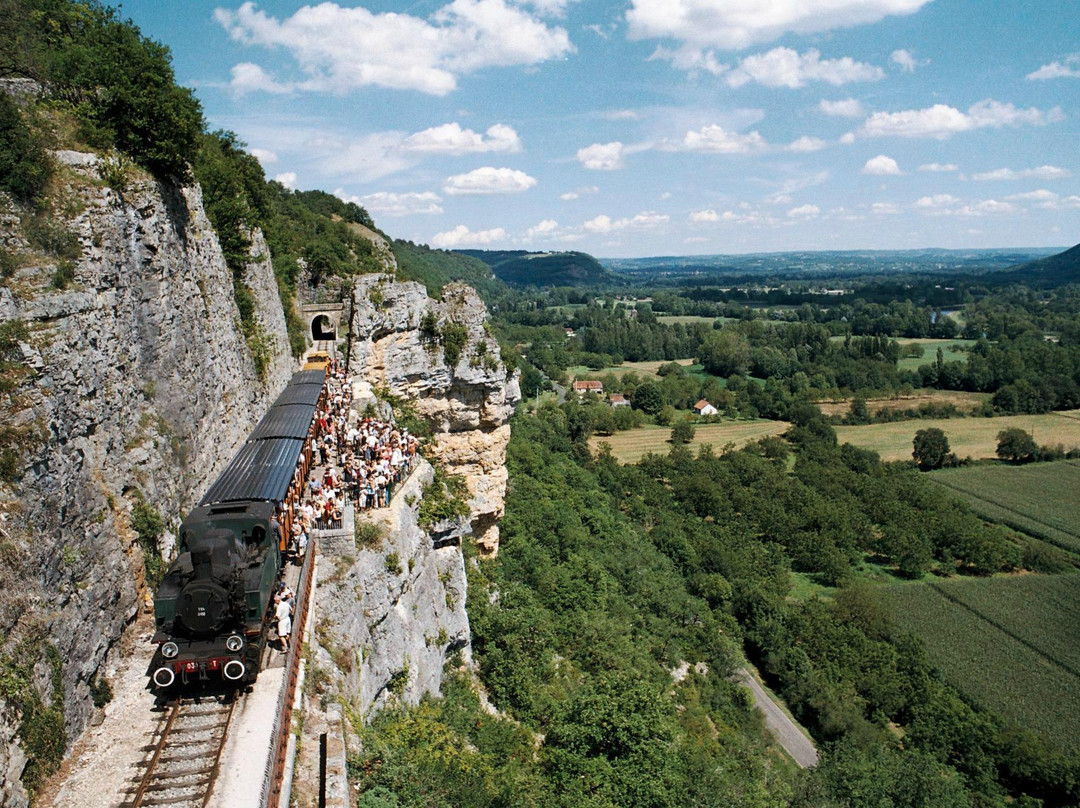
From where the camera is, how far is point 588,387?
118 metres

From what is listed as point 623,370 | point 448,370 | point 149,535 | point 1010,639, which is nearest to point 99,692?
point 149,535

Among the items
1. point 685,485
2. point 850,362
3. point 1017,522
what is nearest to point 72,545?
point 685,485

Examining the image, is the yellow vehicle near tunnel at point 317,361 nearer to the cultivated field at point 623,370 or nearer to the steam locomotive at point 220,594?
the steam locomotive at point 220,594

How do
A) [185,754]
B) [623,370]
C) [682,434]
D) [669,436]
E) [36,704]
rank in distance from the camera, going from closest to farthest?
1. [36,704]
2. [185,754]
3. [682,434]
4. [669,436]
5. [623,370]

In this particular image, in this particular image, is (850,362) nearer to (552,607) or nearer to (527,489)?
(527,489)

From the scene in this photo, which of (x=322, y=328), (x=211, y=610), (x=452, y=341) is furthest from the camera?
(x=322, y=328)

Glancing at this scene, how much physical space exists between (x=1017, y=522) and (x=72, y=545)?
3010 inches

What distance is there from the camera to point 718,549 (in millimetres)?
52062

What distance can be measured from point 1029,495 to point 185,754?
279 feet

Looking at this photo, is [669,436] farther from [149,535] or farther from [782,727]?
[149,535]

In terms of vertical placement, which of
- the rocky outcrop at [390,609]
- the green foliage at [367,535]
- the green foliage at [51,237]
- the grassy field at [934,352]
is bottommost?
the grassy field at [934,352]

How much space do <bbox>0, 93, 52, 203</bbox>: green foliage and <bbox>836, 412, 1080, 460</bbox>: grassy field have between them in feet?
286

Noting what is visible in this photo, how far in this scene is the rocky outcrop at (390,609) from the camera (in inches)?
586

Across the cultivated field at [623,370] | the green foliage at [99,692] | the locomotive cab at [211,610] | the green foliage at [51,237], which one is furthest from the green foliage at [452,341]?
the cultivated field at [623,370]
